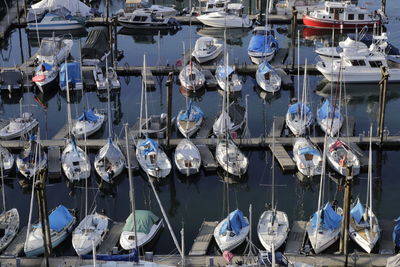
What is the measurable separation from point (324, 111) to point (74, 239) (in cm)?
2478

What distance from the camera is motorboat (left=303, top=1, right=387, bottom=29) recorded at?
87.1 m

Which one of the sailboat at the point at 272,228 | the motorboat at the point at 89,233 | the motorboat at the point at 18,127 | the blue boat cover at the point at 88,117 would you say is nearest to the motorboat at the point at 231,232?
the sailboat at the point at 272,228

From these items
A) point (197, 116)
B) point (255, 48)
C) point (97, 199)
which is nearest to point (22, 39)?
point (255, 48)

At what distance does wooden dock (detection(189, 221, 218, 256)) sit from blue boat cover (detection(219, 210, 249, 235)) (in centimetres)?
102

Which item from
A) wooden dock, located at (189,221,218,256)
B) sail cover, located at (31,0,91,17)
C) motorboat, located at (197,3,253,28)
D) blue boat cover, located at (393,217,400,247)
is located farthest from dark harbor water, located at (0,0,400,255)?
sail cover, located at (31,0,91,17)

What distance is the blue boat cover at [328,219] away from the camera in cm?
4147

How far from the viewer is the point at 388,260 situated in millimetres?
37875

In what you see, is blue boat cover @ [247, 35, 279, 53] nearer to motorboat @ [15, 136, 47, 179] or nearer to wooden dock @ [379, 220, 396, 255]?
motorboat @ [15, 136, 47, 179]

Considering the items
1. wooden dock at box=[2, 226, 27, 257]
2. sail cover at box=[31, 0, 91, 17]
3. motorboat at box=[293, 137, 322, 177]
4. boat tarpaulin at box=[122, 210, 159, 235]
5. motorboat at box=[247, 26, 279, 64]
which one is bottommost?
wooden dock at box=[2, 226, 27, 257]

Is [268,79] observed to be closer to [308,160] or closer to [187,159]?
[308,160]

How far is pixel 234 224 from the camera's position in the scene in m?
41.6

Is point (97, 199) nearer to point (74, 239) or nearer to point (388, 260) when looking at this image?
point (74, 239)

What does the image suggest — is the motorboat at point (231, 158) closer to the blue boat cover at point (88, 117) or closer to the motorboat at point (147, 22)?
the blue boat cover at point (88, 117)

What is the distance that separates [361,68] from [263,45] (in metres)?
10.9
